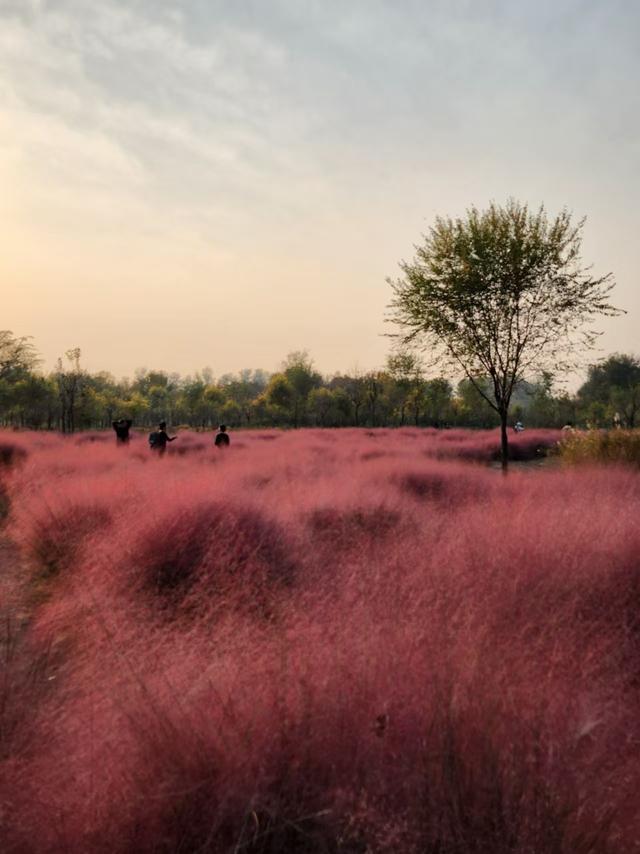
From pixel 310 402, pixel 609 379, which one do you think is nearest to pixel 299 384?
pixel 310 402

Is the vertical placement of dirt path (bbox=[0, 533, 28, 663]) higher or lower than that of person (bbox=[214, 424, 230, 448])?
lower

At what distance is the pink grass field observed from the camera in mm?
2004

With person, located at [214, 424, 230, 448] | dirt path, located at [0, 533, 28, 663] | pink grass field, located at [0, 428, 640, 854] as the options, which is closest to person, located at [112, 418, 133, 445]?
person, located at [214, 424, 230, 448]

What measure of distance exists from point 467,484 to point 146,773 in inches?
336

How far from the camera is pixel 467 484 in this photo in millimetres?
9875

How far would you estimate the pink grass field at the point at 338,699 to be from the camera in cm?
200

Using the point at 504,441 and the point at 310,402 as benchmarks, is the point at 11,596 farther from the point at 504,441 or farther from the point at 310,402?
the point at 310,402

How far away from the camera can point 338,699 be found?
239cm

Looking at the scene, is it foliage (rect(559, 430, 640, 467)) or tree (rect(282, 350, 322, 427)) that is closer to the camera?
foliage (rect(559, 430, 640, 467))

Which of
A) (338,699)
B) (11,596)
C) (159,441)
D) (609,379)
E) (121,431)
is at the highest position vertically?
(609,379)

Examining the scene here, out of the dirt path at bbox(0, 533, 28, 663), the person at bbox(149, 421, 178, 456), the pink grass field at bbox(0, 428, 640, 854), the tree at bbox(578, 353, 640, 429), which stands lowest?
the dirt path at bbox(0, 533, 28, 663)

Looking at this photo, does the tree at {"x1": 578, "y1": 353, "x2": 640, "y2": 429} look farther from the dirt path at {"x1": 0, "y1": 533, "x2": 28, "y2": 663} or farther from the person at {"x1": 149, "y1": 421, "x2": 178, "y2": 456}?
the dirt path at {"x1": 0, "y1": 533, "x2": 28, "y2": 663}

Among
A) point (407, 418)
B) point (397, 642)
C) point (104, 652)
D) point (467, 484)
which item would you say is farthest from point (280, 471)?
point (407, 418)

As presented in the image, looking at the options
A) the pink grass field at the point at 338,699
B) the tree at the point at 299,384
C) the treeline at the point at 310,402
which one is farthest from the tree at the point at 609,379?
the pink grass field at the point at 338,699
